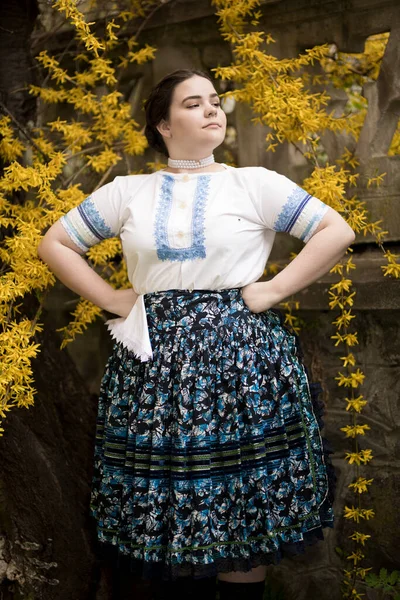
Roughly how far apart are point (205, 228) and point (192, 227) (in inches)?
1.6

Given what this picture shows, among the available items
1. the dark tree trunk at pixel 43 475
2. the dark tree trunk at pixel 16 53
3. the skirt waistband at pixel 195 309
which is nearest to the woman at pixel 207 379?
the skirt waistband at pixel 195 309

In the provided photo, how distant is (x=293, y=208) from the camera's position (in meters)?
2.32

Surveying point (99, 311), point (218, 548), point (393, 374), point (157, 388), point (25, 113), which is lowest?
point (218, 548)

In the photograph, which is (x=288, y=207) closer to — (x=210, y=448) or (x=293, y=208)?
(x=293, y=208)

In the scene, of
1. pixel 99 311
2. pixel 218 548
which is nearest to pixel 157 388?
pixel 218 548

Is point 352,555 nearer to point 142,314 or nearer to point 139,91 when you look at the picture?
point 142,314

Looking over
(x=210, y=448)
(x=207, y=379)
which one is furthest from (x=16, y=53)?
(x=210, y=448)

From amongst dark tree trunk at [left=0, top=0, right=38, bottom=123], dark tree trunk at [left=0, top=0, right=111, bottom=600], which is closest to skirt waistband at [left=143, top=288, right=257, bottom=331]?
dark tree trunk at [left=0, top=0, right=111, bottom=600]

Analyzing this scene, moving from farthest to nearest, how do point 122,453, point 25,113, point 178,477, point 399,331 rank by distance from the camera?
point 25,113
point 399,331
point 122,453
point 178,477

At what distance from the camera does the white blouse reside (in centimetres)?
231

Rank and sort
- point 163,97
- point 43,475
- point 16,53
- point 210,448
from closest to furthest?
point 210,448 < point 163,97 < point 43,475 < point 16,53

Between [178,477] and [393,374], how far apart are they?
3.29ft

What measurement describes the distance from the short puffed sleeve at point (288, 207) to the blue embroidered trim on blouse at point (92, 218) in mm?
531

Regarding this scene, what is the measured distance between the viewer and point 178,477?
224cm
